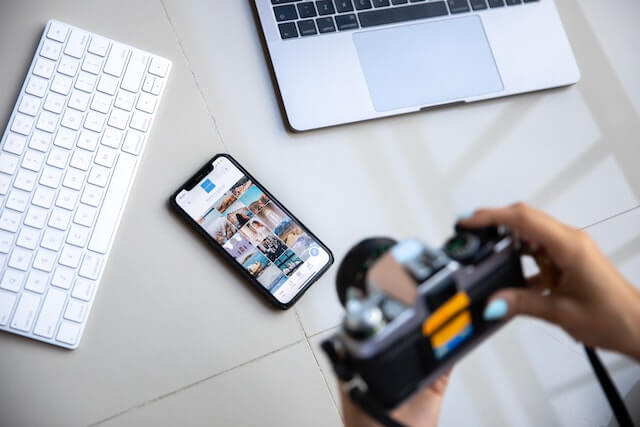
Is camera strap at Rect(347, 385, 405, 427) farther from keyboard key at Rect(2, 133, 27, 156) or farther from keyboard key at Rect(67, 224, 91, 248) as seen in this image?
keyboard key at Rect(2, 133, 27, 156)

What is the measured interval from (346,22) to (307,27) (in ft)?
0.19

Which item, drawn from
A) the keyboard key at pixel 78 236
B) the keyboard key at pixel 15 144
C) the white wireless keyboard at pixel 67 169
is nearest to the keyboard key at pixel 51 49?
the white wireless keyboard at pixel 67 169

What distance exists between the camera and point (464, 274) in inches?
17.1

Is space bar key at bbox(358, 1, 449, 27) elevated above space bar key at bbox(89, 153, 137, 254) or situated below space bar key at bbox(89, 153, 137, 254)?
above

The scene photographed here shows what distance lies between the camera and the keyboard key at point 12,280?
58 centimetres

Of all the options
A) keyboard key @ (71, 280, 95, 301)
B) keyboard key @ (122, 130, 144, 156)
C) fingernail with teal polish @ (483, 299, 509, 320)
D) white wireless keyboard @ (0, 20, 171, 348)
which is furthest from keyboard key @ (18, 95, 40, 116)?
fingernail with teal polish @ (483, 299, 509, 320)

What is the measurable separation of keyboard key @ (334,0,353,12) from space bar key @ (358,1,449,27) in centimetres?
2

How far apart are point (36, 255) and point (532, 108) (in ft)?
2.27

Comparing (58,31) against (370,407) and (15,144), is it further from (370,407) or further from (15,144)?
(370,407)

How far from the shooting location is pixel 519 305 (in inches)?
19.1

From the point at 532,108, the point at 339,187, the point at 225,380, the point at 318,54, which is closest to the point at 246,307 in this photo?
the point at 225,380

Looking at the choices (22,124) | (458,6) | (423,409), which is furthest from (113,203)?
(458,6)

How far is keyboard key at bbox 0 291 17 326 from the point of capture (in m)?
0.58

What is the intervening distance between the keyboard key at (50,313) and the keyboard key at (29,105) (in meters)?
0.21
